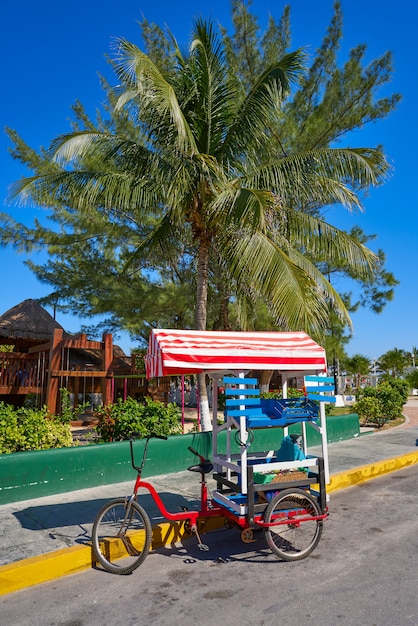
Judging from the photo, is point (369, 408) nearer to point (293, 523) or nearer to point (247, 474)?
point (293, 523)

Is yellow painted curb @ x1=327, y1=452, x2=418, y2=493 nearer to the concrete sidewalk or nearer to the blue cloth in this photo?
the concrete sidewalk

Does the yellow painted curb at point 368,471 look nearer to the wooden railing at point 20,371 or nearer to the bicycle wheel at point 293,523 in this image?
the bicycle wheel at point 293,523

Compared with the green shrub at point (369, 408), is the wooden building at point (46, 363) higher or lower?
higher

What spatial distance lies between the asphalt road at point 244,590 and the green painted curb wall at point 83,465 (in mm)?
2684

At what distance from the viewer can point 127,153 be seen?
1098 centimetres

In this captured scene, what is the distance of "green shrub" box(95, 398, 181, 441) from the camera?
9.19m

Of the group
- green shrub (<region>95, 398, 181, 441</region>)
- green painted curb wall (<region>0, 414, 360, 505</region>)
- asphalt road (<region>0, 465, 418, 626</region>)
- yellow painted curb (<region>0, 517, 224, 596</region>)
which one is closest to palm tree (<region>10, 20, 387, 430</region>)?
green shrub (<region>95, 398, 181, 441</region>)

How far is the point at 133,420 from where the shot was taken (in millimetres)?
9297

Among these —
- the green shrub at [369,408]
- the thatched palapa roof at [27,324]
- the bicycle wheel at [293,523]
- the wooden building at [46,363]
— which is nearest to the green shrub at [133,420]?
the wooden building at [46,363]

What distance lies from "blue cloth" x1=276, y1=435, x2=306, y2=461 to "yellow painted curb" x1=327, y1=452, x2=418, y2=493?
310cm

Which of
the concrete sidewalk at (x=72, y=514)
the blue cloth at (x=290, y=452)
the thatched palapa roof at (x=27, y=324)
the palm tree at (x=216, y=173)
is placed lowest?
the concrete sidewalk at (x=72, y=514)

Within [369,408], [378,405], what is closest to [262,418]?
[369,408]

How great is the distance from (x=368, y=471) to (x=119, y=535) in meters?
5.98

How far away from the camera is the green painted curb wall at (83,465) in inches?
283
